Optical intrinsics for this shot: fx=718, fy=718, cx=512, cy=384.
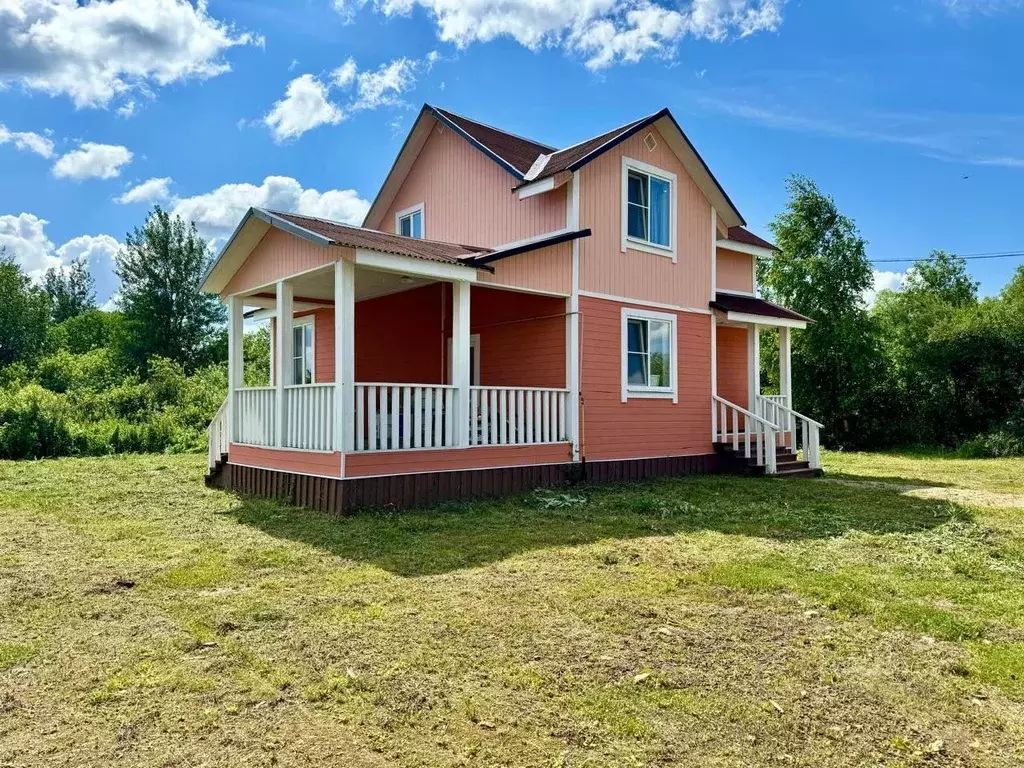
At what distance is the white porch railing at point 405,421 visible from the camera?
902 centimetres

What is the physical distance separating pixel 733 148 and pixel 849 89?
514 centimetres

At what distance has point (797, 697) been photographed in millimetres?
3559

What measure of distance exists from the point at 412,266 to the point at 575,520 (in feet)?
12.6

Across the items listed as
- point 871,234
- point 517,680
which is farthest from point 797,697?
point 871,234

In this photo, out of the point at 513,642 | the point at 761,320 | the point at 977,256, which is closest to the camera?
the point at 513,642

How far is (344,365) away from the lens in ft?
29.3

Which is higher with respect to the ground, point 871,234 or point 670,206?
point 871,234

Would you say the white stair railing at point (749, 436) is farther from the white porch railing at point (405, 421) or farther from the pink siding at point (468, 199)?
the white porch railing at point (405, 421)

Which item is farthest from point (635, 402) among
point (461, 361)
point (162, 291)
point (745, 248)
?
point (162, 291)

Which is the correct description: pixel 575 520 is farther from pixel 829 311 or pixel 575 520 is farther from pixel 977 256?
pixel 977 256

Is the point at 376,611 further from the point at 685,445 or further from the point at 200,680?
the point at 685,445

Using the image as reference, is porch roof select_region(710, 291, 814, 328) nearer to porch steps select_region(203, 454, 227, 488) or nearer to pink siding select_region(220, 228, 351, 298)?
pink siding select_region(220, 228, 351, 298)

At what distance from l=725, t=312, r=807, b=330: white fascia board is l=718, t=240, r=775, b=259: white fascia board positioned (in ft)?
6.30

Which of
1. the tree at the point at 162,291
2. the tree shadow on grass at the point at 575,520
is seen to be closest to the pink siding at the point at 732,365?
the tree shadow on grass at the point at 575,520
